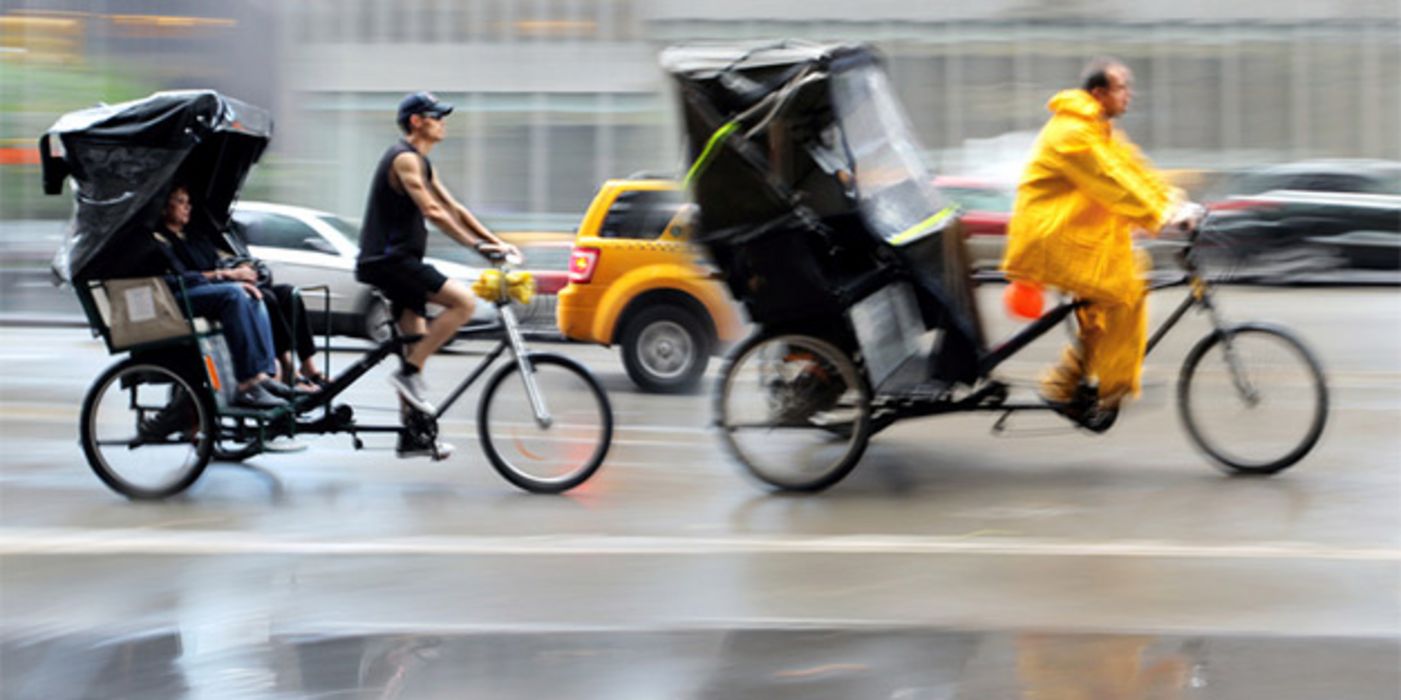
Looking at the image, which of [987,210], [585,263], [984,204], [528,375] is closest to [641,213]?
[585,263]

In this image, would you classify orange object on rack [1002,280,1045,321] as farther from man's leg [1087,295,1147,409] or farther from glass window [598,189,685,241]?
glass window [598,189,685,241]

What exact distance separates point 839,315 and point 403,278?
1978 millimetres

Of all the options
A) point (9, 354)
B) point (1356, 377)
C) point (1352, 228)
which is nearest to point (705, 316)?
point (1356, 377)

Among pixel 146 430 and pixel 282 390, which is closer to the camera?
pixel 146 430

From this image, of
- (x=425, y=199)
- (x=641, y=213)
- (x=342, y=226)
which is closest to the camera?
(x=425, y=199)

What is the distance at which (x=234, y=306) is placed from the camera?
24.2 ft

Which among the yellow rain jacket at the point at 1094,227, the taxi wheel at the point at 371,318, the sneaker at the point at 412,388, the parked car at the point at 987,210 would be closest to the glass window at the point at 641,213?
the taxi wheel at the point at 371,318

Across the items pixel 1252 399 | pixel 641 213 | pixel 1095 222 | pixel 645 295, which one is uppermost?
pixel 1095 222

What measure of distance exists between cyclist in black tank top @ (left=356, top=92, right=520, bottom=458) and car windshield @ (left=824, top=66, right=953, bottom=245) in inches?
64.4

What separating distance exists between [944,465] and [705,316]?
371 cm

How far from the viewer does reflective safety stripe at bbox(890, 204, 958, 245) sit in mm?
7395

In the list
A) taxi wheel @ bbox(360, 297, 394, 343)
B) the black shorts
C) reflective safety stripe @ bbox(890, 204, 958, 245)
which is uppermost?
reflective safety stripe @ bbox(890, 204, 958, 245)

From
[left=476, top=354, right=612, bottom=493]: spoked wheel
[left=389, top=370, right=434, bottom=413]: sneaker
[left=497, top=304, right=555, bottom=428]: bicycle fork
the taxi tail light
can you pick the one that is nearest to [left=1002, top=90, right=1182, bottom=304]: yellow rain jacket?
[left=476, top=354, right=612, bottom=493]: spoked wheel

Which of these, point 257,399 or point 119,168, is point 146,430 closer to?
point 257,399
